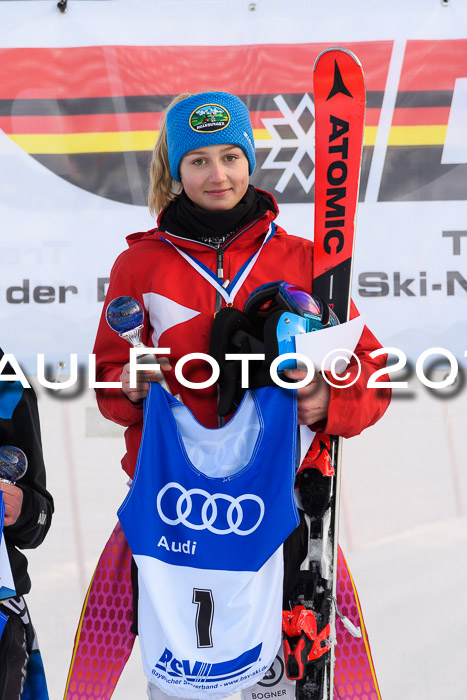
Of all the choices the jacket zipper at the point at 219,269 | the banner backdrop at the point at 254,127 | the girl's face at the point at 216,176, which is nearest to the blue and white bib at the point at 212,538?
the jacket zipper at the point at 219,269

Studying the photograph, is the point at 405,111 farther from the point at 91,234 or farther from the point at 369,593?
the point at 369,593

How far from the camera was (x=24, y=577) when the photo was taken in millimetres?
1773

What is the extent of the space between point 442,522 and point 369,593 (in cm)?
34

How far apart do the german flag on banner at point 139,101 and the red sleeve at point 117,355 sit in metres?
1.33

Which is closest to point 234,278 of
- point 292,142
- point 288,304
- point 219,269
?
point 219,269

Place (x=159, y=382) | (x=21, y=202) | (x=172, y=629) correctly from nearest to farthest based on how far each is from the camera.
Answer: (x=172, y=629)
(x=159, y=382)
(x=21, y=202)

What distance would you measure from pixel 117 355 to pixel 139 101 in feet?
5.25

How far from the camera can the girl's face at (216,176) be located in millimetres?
1801

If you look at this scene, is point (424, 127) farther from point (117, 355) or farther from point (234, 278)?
point (117, 355)

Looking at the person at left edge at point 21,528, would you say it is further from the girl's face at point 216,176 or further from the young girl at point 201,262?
the girl's face at point 216,176

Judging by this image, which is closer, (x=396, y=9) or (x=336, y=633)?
(x=336, y=633)

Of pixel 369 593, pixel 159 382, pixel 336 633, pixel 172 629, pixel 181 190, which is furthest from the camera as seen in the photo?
pixel 369 593

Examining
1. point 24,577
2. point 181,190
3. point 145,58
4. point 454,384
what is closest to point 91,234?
point 145,58

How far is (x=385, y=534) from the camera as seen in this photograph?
2.97 m
